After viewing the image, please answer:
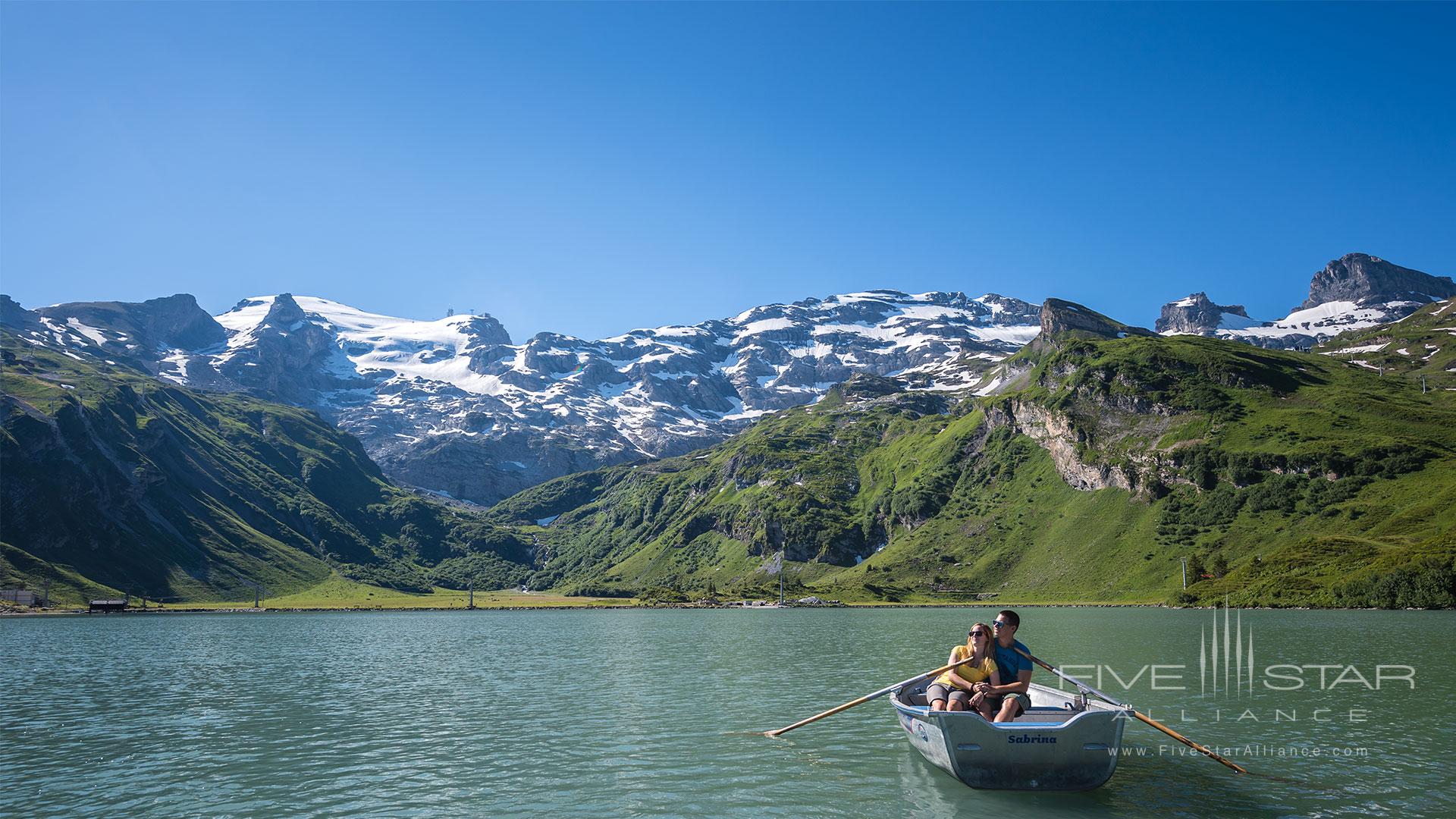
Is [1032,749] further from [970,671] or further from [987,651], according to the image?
[987,651]

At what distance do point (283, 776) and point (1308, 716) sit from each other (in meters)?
48.2

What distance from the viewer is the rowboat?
1136 inches

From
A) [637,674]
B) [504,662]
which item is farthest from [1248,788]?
[504,662]

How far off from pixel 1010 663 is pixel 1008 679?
25.0 inches

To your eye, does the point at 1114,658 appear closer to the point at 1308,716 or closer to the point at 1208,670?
the point at 1208,670

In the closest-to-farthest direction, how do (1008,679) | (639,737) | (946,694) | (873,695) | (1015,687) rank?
1. (1015,687)
2. (1008,679)
3. (946,694)
4. (873,695)
5. (639,737)

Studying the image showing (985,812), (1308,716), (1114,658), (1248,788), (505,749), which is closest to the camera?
(985,812)

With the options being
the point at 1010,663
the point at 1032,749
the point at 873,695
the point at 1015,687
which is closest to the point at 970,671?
the point at 1010,663

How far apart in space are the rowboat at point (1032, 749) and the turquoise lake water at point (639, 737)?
90 cm

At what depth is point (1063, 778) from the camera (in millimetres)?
29344

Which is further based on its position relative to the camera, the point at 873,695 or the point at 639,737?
the point at 639,737

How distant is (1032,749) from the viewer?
29.2m

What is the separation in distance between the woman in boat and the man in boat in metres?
0.30

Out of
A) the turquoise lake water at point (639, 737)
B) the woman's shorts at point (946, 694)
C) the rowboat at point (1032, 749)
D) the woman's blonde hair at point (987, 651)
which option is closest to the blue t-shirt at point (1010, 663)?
the woman's blonde hair at point (987, 651)
